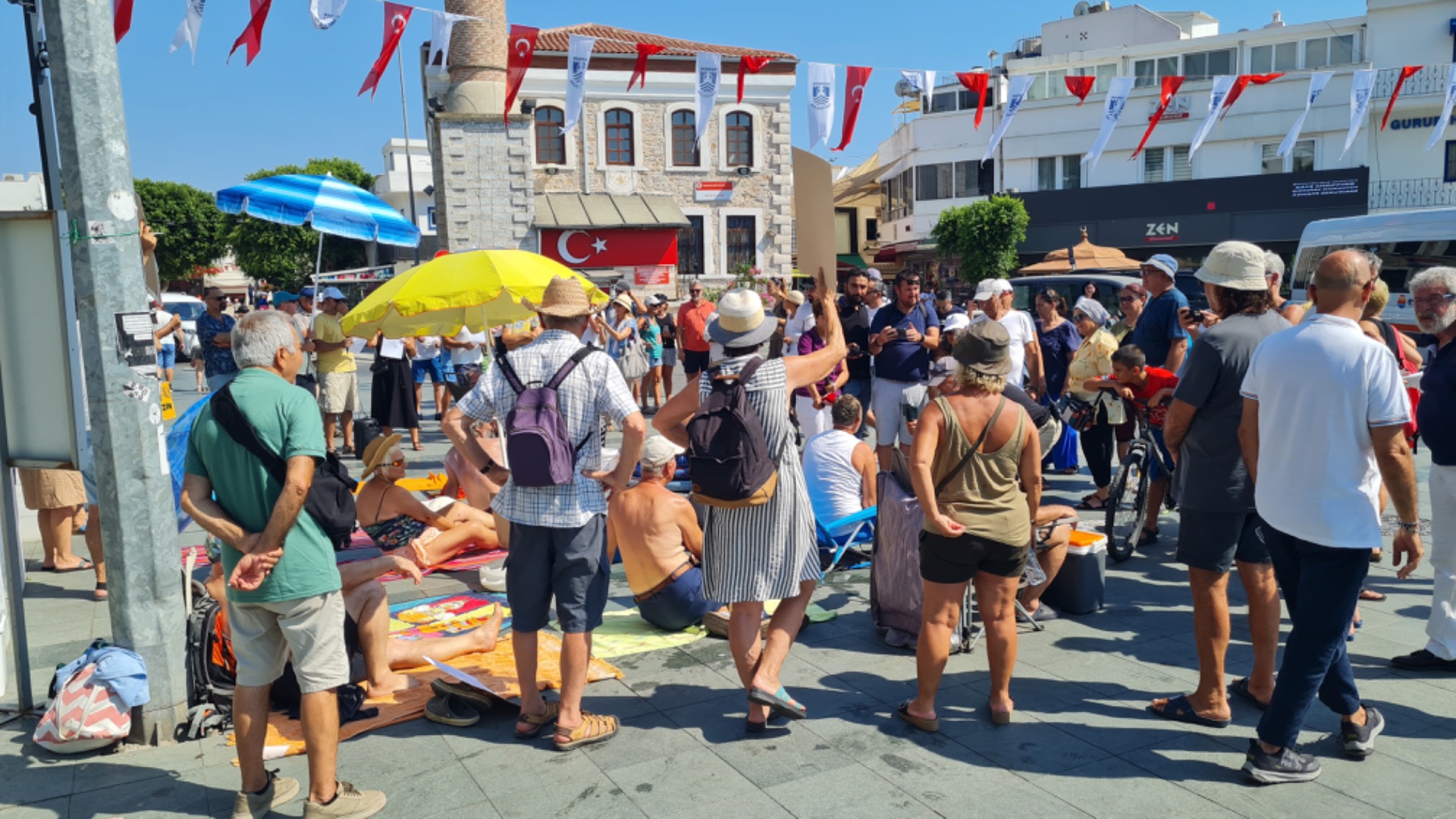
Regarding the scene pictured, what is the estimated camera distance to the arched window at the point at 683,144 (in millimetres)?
33719

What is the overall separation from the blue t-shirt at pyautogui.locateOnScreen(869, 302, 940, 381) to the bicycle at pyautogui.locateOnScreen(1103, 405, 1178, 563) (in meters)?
1.66

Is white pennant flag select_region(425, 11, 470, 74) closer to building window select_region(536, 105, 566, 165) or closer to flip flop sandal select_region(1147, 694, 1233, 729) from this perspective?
flip flop sandal select_region(1147, 694, 1233, 729)

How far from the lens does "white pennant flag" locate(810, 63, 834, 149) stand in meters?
14.2

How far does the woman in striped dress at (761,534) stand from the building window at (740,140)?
31.1m

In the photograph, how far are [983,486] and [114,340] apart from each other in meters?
3.32

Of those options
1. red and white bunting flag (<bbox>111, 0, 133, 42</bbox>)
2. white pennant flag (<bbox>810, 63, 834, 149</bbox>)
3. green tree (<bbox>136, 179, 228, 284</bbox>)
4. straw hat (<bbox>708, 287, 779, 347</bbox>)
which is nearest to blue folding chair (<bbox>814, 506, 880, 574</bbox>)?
straw hat (<bbox>708, 287, 779, 347</bbox>)

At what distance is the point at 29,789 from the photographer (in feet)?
12.0

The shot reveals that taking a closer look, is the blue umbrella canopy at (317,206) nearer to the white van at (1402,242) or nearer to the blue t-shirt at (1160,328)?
the blue t-shirt at (1160,328)

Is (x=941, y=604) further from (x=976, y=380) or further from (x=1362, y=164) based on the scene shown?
(x=1362, y=164)

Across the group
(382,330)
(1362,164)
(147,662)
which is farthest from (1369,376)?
(1362,164)

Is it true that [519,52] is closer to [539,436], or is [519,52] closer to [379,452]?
[379,452]

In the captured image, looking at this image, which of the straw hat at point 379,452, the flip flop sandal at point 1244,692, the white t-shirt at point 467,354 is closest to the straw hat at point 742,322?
the flip flop sandal at point 1244,692

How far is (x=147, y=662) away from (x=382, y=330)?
188 inches

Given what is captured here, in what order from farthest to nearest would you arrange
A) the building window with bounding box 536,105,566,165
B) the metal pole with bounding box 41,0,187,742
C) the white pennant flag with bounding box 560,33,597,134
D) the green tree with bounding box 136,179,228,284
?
the green tree with bounding box 136,179,228,284 < the building window with bounding box 536,105,566,165 < the white pennant flag with bounding box 560,33,597,134 < the metal pole with bounding box 41,0,187,742
